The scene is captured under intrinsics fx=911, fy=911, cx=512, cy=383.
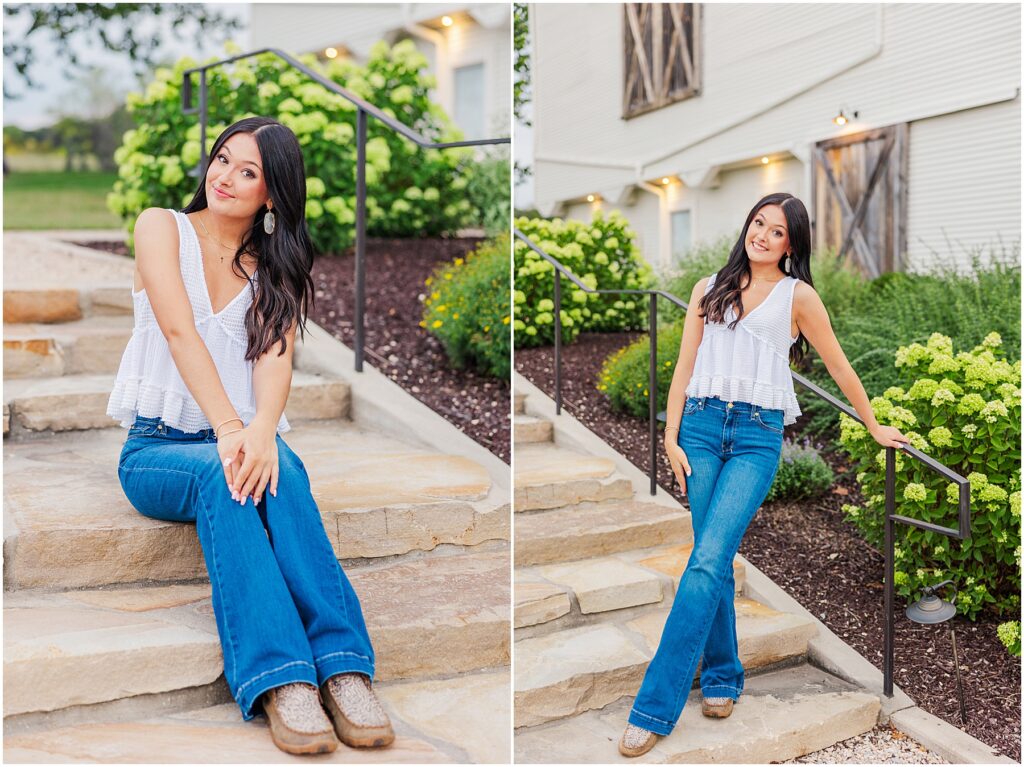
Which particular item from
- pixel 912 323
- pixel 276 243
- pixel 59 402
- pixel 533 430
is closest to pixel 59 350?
pixel 59 402

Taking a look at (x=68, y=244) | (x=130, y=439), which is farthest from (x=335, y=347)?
(x=68, y=244)

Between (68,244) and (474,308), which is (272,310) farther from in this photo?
(68,244)

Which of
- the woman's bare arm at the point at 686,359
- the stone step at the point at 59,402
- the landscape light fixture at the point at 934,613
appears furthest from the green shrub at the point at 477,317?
the landscape light fixture at the point at 934,613

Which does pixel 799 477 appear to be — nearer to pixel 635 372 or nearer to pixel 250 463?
pixel 635 372

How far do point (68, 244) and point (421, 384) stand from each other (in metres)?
2.94

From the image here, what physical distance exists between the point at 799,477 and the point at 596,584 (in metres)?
1.37

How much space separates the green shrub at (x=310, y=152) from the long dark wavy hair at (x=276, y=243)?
Answer: 7.98 ft

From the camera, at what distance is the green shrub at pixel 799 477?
382 centimetres

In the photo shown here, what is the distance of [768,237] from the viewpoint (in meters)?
2.38

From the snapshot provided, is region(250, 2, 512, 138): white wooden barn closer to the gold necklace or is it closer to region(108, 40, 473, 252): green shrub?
region(108, 40, 473, 252): green shrub

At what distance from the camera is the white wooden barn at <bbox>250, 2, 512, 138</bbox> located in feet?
27.4

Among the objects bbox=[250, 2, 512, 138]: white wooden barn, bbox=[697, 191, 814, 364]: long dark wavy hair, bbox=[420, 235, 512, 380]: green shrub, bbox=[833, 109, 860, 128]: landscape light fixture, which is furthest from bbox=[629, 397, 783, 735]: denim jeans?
bbox=[250, 2, 512, 138]: white wooden barn

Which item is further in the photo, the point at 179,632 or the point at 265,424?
the point at 265,424

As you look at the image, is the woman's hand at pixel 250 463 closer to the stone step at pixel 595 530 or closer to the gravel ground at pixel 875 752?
the stone step at pixel 595 530
